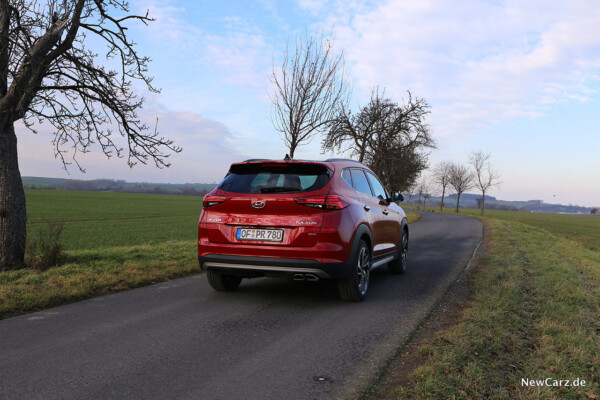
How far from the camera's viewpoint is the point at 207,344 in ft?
12.6

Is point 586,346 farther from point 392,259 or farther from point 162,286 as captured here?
point 162,286

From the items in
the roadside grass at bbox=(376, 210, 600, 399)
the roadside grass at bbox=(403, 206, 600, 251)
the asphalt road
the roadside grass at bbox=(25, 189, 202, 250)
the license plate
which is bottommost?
the roadside grass at bbox=(25, 189, 202, 250)

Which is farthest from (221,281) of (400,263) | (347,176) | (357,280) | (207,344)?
(400,263)

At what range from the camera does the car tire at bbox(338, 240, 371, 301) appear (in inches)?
210

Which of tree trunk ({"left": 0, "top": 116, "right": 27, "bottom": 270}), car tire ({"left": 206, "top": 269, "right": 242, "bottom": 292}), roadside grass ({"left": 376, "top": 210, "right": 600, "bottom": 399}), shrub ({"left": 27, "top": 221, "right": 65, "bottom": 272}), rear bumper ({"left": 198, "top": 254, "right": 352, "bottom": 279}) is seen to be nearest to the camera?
roadside grass ({"left": 376, "top": 210, "right": 600, "bottom": 399})

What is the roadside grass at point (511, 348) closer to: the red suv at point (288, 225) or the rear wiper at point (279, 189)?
the red suv at point (288, 225)

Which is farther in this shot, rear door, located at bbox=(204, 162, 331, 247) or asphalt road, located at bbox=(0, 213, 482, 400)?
rear door, located at bbox=(204, 162, 331, 247)

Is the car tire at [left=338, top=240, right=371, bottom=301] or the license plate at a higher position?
the license plate

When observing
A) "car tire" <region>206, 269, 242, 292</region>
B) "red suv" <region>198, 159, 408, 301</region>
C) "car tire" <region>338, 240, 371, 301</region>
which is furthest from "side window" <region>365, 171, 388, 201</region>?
"car tire" <region>206, 269, 242, 292</region>

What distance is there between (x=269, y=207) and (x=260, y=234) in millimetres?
337

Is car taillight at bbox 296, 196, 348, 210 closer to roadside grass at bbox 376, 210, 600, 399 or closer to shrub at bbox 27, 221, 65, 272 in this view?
roadside grass at bbox 376, 210, 600, 399

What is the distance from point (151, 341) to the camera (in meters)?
3.89

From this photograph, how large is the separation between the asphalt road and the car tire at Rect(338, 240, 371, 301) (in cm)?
14

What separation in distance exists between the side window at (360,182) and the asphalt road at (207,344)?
1.49m
